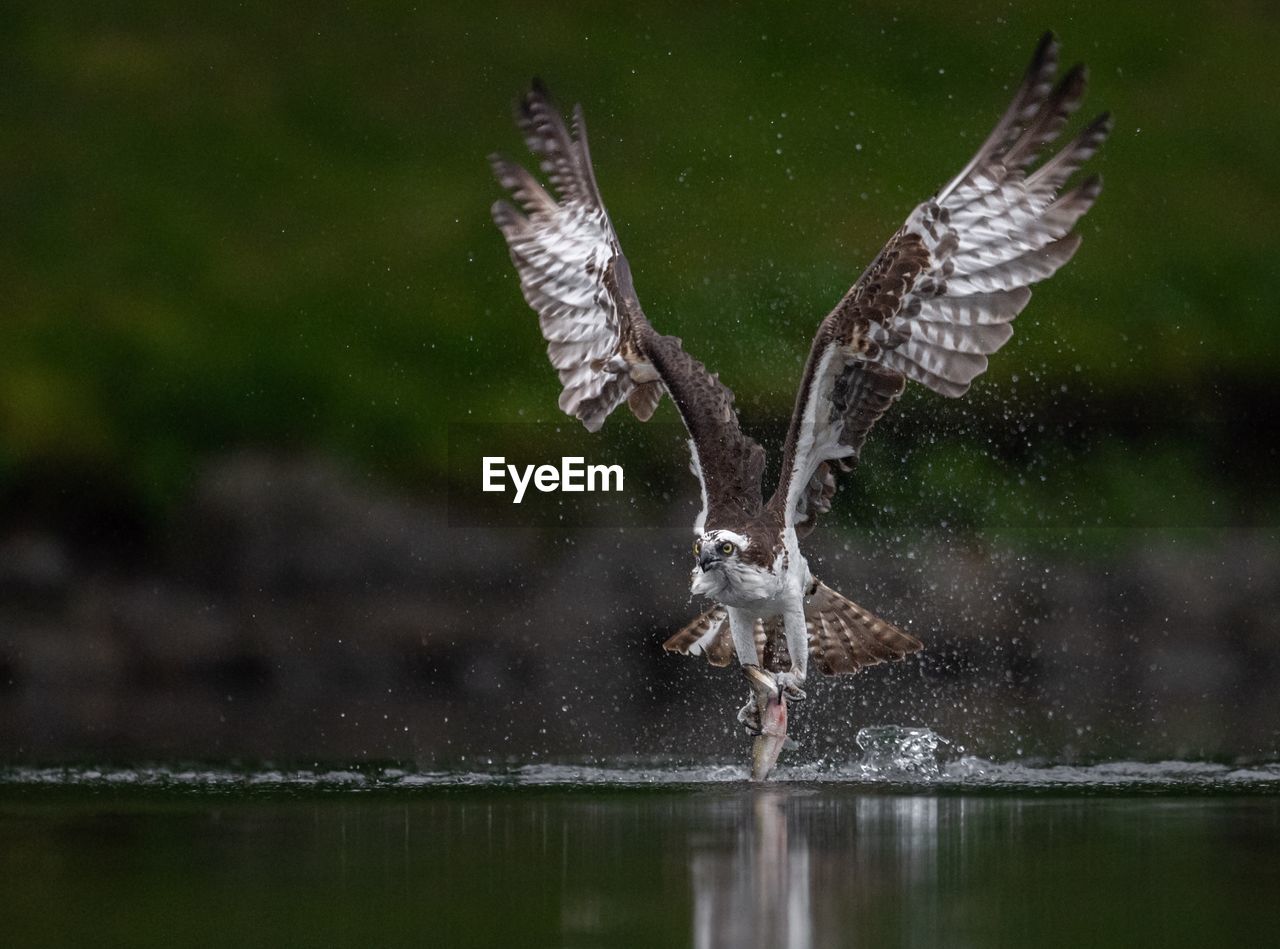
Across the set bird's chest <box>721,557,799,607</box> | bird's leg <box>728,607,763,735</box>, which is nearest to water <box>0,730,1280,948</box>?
bird's leg <box>728,607,763,735</box>

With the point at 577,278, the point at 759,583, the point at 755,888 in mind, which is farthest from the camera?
the point at 577,278

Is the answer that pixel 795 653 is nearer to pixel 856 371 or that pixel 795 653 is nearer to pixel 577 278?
pixel 856 371

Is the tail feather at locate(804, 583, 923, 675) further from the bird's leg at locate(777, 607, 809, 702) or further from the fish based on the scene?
the fish

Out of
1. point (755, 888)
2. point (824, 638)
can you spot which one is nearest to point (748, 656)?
point (824, 638)

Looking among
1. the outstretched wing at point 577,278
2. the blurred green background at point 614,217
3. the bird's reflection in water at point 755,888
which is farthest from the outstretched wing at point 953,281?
the blurred green background at point 614,217

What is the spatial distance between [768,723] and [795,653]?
58 centimetres

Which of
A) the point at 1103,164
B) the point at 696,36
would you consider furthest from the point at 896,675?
the point at 696,36

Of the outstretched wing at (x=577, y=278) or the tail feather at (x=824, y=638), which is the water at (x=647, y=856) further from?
the outstretched wing at (x=577, y=278)

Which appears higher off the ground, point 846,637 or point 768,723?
point 846,637

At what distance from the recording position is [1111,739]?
23328mm

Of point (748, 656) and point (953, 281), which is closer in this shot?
point (953, 281)

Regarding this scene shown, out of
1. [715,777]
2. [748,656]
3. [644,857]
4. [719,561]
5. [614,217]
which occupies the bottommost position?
[644,857]

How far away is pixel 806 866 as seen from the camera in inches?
603

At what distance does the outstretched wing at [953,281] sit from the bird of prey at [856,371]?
0.03 ft
